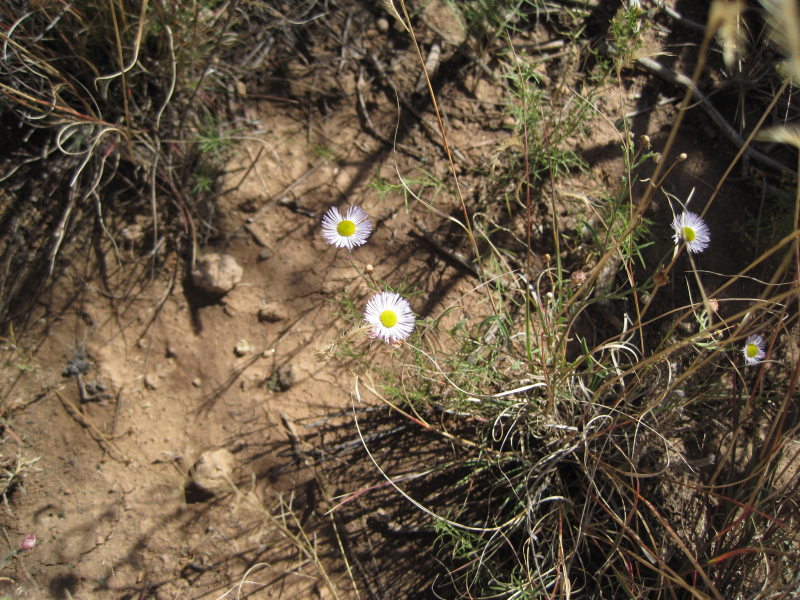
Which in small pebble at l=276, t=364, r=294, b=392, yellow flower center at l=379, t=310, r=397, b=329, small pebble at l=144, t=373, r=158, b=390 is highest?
yellow flower center at l=379, t=310, r=397, b=329

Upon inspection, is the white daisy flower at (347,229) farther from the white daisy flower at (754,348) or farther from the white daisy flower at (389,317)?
the white daisy flower at (754,348)

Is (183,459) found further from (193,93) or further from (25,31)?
(25,31)

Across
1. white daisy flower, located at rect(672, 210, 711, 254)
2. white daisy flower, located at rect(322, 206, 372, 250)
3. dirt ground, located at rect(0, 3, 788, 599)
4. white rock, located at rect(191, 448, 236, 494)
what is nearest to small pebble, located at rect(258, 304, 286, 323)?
dirt ground, located at rect(0, 3, 788, 599)

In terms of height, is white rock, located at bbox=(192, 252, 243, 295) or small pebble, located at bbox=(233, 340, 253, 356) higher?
white rock, located at bbox=(192, 252, 243, 295)

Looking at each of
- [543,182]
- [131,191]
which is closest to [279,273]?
[131,191]

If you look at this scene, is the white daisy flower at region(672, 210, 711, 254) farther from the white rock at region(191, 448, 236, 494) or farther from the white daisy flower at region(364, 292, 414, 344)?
the white rock at region(191, 448, 236, 494)

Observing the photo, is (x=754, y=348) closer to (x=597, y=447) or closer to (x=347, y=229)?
(x=597, y=447)

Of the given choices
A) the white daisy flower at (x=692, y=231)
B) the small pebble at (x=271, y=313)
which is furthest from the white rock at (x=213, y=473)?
the white daisy flower at (x=692, y=231)
